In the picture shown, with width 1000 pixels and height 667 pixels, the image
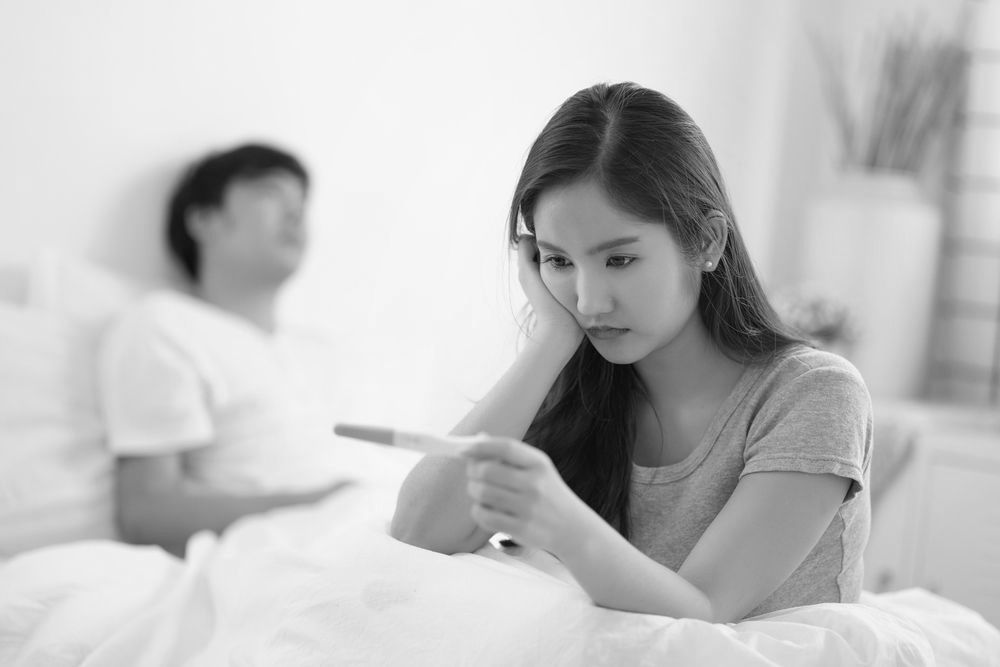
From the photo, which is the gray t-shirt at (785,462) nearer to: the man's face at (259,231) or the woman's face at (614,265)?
the woman's face at (614,265)

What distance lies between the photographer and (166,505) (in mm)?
1835

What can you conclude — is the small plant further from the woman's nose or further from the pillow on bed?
the woman's nose

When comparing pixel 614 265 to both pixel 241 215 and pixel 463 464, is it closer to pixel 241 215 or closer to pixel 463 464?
pixel 463 464

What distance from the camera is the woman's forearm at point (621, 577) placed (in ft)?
2.82

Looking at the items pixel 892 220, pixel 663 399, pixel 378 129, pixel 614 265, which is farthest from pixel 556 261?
pixel 892 220

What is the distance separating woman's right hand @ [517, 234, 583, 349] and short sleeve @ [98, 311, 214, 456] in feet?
2.85

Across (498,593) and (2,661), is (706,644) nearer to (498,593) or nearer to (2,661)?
(498,593)

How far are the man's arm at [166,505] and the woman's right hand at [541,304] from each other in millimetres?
869

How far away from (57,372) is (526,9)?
141 cm

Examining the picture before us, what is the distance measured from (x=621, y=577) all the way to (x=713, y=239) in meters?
0.40

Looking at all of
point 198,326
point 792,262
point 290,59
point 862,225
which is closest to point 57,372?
point 198,326

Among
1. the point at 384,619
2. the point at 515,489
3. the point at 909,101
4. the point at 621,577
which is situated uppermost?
the point at 909,101

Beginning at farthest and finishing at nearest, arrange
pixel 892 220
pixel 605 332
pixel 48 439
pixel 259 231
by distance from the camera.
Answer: pixel 892 220 < pixel 259 231 < pixel 48 439 < pixel 605 332

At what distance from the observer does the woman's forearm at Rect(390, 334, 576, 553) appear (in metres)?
1.14
